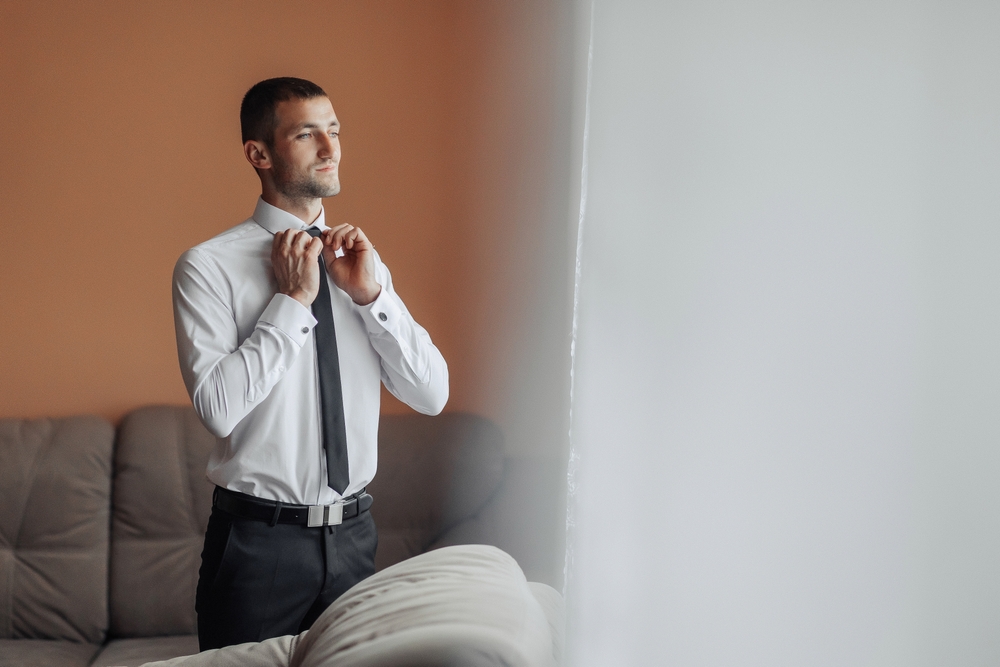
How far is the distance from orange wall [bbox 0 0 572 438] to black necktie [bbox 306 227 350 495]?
693 mm

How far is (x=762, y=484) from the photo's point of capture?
1.08 ft

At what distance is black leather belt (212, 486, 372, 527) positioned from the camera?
1.09 meters

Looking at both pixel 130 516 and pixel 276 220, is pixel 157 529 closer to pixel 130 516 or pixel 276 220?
pixel 130 516

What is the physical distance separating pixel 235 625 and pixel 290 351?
1.35 ft

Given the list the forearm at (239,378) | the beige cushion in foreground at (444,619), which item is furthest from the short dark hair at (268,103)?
the beige cushion in foreground at (444,619)

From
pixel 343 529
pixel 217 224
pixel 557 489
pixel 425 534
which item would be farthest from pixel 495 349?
pixel 557 489

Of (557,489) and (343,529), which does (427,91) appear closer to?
(343,529)

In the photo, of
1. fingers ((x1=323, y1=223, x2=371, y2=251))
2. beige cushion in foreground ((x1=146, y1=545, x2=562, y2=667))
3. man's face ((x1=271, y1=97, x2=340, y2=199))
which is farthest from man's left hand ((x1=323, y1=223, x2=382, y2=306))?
beige cushion in foreground ((x1=146, y1=545, x2=562, y2=667))

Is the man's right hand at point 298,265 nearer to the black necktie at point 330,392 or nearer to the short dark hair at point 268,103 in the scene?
the black necktie at point 330,392

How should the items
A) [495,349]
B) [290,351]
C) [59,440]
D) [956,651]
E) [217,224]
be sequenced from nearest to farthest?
[956,651] → [290,351] → [495,349] → [59,440] → [217,224]

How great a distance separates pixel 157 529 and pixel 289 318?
3.33 ft

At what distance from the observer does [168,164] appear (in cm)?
194

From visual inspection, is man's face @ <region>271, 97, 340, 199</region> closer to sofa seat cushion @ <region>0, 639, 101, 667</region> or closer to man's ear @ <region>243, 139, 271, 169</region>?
man's ear @ <region>243, 139, 271, 169</region>

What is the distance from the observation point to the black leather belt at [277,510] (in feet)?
3.56
